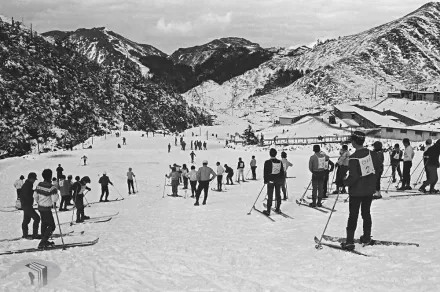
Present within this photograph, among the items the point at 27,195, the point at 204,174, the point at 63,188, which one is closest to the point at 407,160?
the point at 204,174

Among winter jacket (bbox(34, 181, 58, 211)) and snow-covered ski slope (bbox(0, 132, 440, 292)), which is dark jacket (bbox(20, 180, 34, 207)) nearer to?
snow-covered ski slope (bbox(0, 132, 440, 292))

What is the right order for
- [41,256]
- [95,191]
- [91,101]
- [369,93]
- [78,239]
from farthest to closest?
1. [369,93]
2. [91,101]
3. [95,191]
4. [78,239]
5. [41,256]

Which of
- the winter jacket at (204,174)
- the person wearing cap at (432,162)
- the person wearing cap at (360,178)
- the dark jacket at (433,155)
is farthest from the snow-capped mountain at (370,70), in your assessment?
the person wearing cap at (360,178)

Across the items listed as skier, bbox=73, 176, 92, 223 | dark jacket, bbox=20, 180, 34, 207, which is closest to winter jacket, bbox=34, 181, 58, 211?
dark jacket, bbox=20, 180, 34, 207

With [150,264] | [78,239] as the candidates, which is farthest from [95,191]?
[150,264]

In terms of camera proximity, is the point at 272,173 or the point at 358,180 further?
the point at 272,173

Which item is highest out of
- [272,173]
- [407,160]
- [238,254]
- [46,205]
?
[407,160]

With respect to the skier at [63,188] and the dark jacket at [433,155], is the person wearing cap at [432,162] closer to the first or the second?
the dark jacket at [433,155]

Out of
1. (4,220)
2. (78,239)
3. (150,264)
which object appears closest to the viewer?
(150,264)

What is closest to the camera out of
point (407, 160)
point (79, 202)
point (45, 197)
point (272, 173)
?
point (45, 197)

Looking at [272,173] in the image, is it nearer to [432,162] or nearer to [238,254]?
[238,254]

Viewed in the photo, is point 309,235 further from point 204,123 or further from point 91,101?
point 204,123
